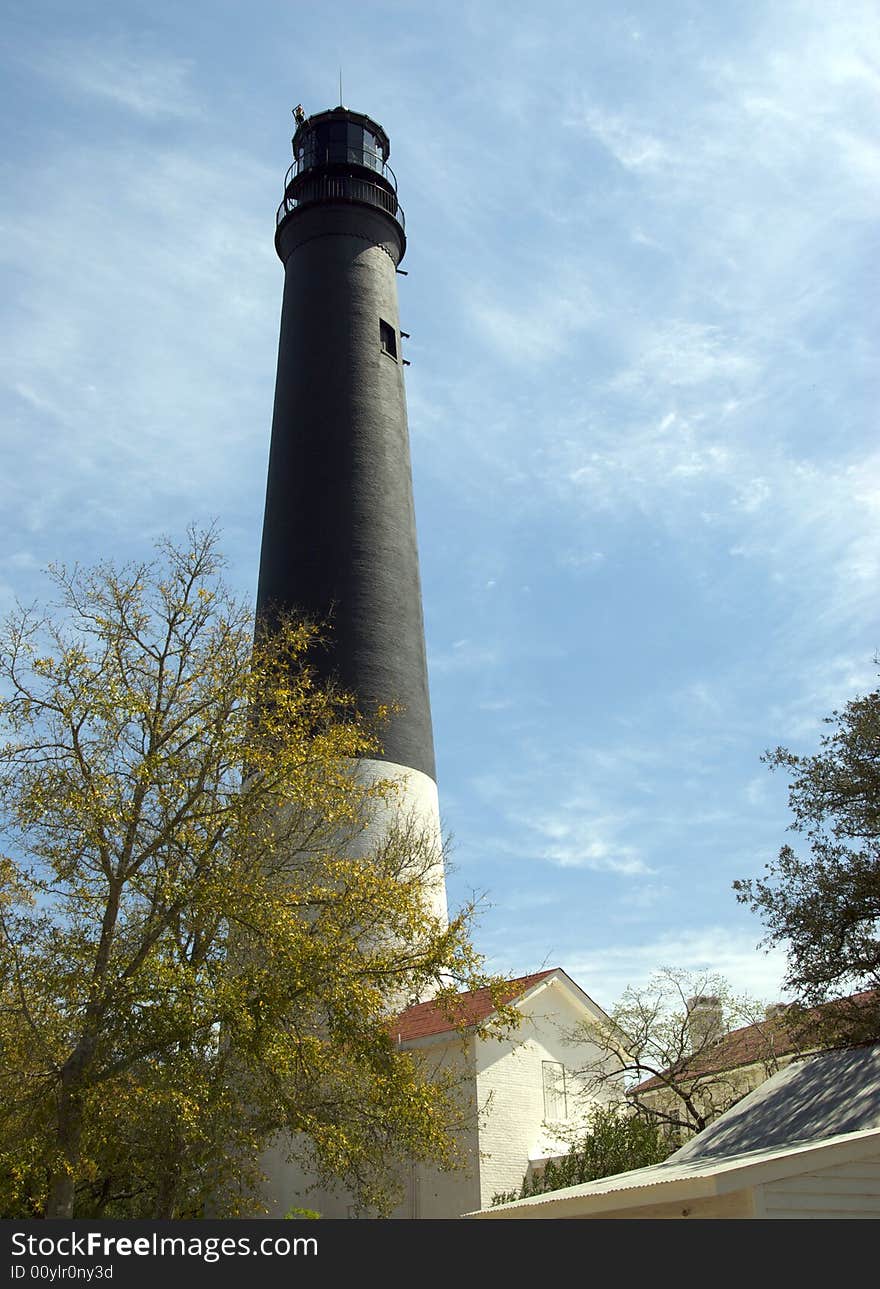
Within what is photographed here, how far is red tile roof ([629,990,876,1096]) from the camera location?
18922mm

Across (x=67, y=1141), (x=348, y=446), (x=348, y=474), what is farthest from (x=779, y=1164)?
(x=348, y=446)

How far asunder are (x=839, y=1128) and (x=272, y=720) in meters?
8.68

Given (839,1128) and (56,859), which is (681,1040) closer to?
(839,1128)

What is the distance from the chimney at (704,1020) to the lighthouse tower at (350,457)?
638 cm

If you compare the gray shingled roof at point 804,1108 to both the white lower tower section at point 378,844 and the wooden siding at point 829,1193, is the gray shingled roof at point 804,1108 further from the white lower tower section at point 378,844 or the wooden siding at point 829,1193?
the white lower tower section at point 378,844

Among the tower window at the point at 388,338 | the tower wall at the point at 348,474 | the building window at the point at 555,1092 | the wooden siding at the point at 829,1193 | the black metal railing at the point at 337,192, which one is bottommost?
Answer: the wooden siding at the point at 829,1193

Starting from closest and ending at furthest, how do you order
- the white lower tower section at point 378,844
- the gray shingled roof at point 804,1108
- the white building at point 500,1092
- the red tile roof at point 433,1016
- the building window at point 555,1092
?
the gray shingled roof at point 804,1108 → the white building at point 500,1092 → the white lower tower section at point 378,844 → the red tile roof at point 433,1016 → the building window at point 555,1092

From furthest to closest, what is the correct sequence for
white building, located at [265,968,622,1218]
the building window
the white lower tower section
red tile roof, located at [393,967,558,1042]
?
1. the building window
2. red tile roof, located at [393,967,558,1042]
3. the white lower tower section
4. white building, located at [265,968,622,1218]

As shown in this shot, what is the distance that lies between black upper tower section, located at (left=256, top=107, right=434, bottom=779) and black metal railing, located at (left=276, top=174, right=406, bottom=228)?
0.04 metres

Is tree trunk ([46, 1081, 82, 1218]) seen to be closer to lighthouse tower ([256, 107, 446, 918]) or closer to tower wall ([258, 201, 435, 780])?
lighthouse tower ([256, 107, 446, 918])

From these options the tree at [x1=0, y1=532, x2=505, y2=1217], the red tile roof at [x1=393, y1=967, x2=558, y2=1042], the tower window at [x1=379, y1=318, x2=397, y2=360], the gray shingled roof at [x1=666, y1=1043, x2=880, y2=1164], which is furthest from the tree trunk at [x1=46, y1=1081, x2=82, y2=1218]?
the tower window at [x1=379, y1=318, x2=397, y2=360]

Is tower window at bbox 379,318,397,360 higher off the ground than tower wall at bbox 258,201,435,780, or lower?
higher

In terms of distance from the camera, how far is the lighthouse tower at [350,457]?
82.1 feet

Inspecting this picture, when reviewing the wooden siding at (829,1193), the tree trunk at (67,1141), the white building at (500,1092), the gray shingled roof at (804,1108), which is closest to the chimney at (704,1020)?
the white building at (500,1092)
